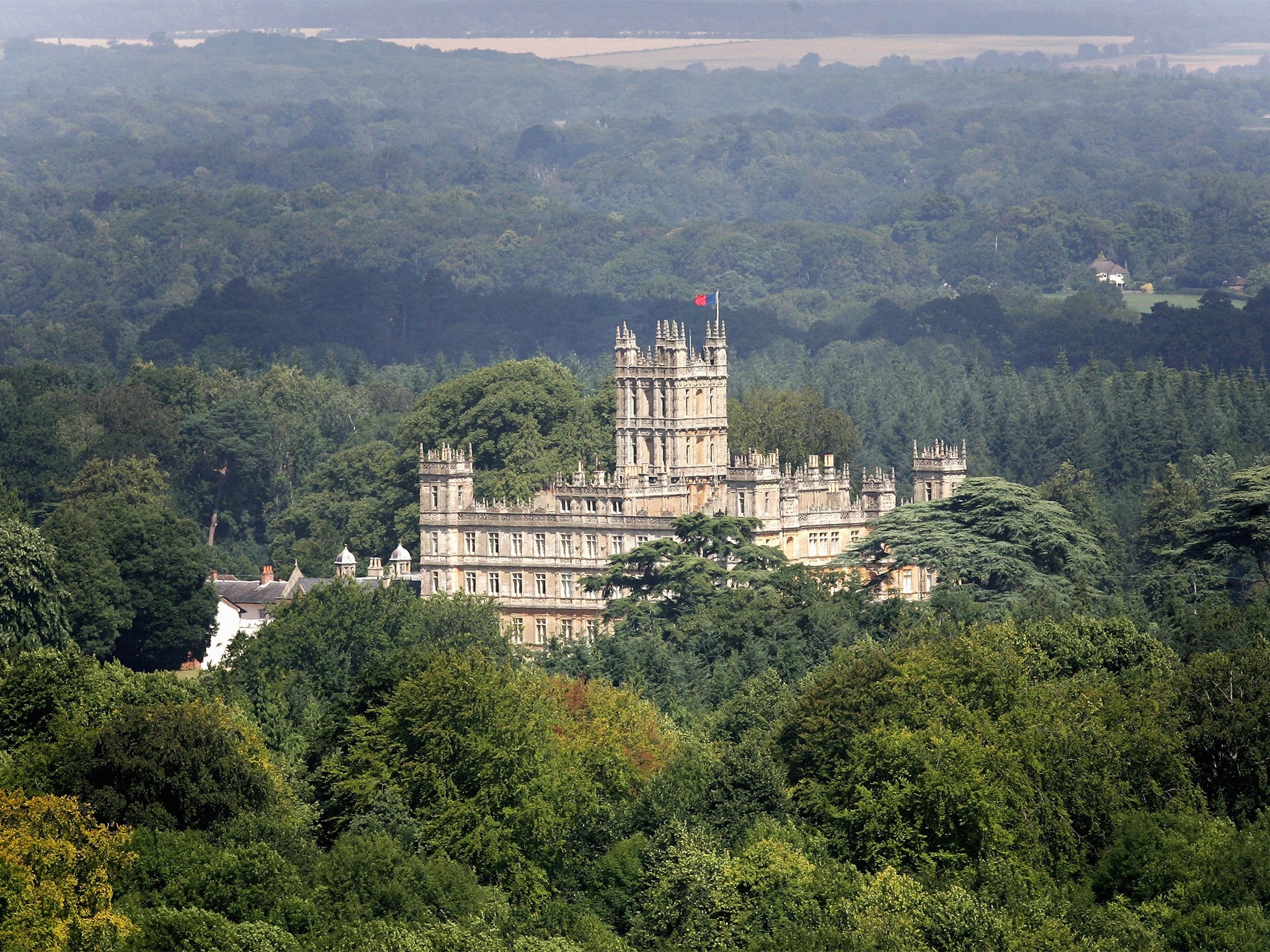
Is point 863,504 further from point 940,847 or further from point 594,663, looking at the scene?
point 940,847

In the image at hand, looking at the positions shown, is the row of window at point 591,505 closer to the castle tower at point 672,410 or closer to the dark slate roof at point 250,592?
the castle tower at point 672,410

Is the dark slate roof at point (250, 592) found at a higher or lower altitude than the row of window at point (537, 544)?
lower

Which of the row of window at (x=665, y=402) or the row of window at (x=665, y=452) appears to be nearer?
the row of window at (x=665, y=452)

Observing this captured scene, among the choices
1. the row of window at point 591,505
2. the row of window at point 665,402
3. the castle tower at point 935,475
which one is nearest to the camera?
the row of window at point 591,505

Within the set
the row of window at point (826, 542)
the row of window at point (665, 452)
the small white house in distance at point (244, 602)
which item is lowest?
the small white house in distance at point (244, 602)

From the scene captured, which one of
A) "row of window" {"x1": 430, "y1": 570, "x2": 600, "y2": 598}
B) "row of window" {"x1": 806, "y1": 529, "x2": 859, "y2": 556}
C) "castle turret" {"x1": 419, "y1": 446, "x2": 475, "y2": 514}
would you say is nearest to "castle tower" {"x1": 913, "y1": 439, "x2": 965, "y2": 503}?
"row of window" {"x1": 806, "y1": 529, "x2": 859, "y2": 556}

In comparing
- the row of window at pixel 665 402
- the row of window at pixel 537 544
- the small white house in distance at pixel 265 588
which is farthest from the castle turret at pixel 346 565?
the row of window at pixel 665 402

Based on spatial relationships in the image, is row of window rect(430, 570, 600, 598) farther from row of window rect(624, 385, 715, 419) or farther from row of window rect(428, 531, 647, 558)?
row of window rect(624, 385, 715, 419)

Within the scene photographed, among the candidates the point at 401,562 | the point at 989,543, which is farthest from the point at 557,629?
the point at 989,543
